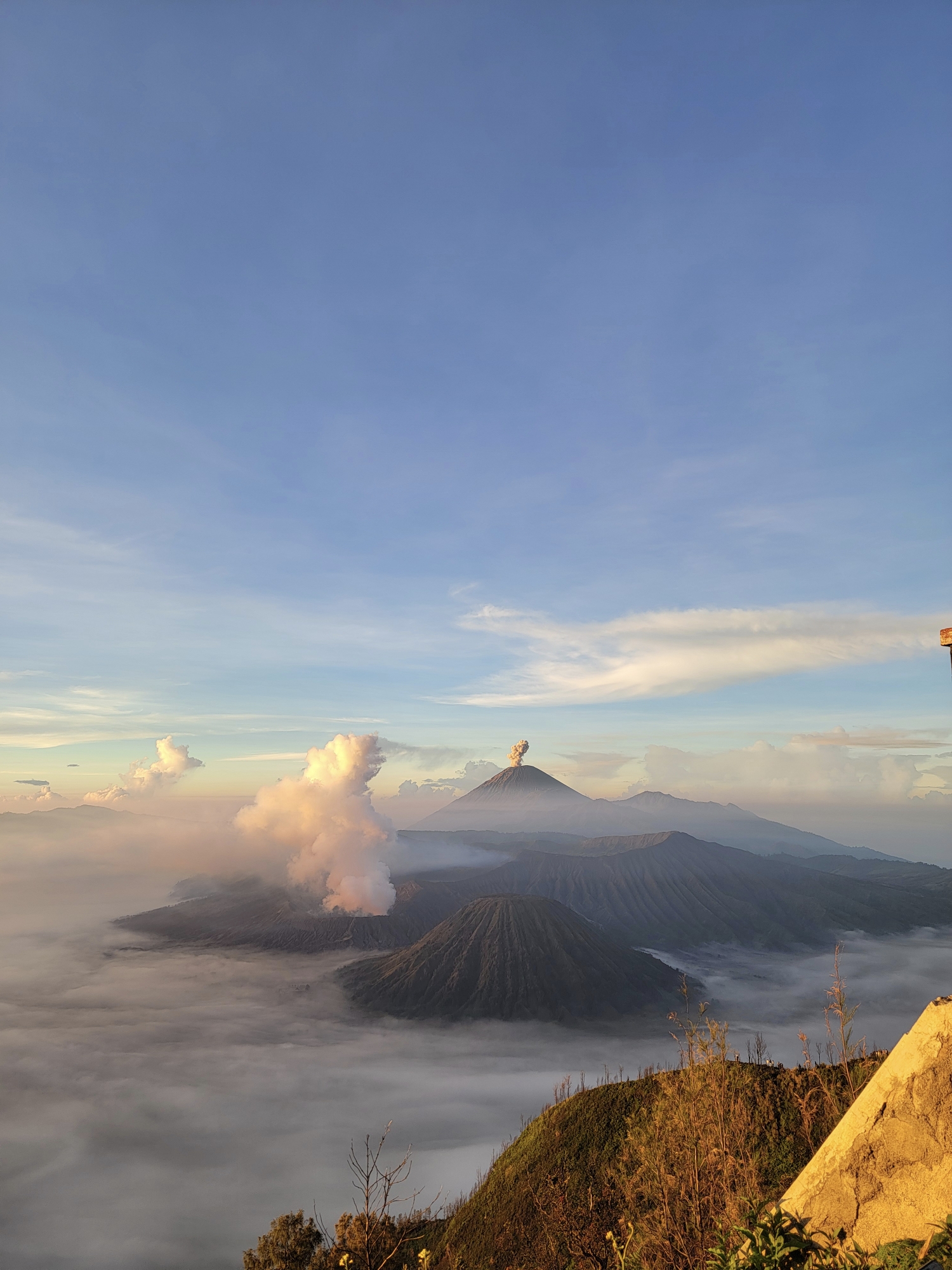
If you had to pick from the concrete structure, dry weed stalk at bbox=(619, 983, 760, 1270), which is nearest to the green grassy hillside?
dry weed stalk at bbox=(619, 983, 760, 1270)

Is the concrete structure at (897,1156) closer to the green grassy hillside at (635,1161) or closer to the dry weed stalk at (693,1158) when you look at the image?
the dry weed stalk at (693,1158)

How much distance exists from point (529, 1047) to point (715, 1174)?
20069 centimetres

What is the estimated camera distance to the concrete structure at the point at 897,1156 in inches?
347

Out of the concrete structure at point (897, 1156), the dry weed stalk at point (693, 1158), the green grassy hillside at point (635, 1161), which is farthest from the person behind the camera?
the green grassy hillside at point (635, 1161)

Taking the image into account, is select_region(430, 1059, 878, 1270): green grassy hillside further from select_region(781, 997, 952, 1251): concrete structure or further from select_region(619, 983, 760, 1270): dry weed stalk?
select_region(781, 997, 952, 1251): concrete structure

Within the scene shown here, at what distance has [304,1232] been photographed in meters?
21.5

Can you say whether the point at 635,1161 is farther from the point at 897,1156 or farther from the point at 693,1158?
the point at 897,1156

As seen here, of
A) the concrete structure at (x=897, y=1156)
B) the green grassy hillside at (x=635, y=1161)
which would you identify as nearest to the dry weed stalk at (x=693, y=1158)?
the green grassy hillside at (x=635, y=1161)

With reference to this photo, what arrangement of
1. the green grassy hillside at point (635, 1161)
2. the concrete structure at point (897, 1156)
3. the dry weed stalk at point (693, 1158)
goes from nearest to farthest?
the concrete structure at point (897, 1156) → the dry weed stalk at point (693, 1158) → the green grassy hillside at point (635, 1161)

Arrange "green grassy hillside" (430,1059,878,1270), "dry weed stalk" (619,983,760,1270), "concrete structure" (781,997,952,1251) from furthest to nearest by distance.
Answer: "green grassy hillside" (430,1059,878,1270) → "dry weed stalk" (619,983,760,1270) → "concrete structure" (781,997,952,1251)

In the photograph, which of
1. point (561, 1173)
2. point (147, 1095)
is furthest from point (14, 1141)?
point (561, 1173)

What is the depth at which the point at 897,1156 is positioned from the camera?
29.9 ft

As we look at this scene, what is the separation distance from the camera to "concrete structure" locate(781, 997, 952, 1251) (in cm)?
882

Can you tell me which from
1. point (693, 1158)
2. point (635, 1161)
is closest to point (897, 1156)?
point (693, 1158)
